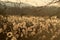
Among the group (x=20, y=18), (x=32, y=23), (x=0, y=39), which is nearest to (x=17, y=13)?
(x=20, y=18)

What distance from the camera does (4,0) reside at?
4.65 feet

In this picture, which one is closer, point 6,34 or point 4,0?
point 6,34

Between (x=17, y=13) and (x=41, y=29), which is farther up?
(x=17, y=13)

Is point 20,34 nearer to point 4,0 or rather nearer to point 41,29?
point 41,29

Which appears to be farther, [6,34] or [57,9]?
[57,9]

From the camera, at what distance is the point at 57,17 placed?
1.39 meters

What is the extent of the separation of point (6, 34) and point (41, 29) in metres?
0.30

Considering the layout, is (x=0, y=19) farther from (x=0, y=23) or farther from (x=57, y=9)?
(x=57, y=9)

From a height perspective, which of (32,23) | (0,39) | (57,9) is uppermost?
(57,9)

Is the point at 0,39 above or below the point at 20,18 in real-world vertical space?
below

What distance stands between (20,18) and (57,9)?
350 mm

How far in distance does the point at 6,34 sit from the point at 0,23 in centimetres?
11

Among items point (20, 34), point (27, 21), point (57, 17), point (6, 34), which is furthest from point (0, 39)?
point (57, 17)

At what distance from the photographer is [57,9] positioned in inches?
56.2
